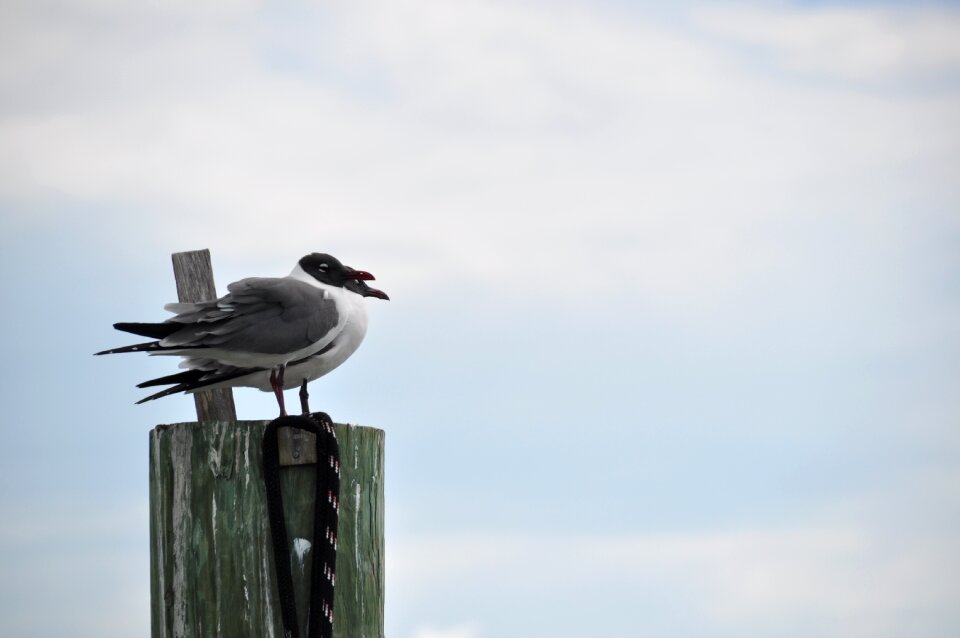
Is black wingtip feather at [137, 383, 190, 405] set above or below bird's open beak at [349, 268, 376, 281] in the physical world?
below

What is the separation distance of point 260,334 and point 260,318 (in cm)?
10

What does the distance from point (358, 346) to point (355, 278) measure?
539 mm

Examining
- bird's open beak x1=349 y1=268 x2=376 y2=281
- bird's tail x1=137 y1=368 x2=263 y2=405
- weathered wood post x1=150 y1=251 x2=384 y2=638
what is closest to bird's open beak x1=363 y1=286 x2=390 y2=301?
bird's open beak x1=349 y1=268 x2=376 y2=281

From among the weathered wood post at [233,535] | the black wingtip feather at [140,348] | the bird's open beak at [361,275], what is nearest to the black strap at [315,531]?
the weathered wood post at [233,535]

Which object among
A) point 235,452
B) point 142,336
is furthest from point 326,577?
point 142,336

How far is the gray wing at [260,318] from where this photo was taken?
17.1 feet

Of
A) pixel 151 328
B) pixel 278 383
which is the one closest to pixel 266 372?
pixel 278 383

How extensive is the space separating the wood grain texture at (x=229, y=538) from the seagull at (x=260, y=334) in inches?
47.0

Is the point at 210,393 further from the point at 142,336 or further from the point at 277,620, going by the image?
the point at 277,620

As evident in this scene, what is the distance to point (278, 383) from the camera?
571cm

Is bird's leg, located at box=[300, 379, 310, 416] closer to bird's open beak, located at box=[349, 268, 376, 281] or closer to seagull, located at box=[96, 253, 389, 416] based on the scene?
seagull, located at box=[96, 253, 389, 416]

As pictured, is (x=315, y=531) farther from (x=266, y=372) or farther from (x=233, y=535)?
(x=266, y=372)

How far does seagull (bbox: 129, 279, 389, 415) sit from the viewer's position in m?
5.58

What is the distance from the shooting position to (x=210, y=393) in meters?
5.69
